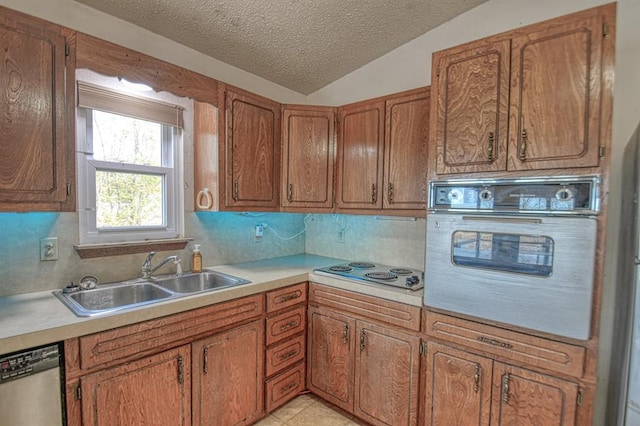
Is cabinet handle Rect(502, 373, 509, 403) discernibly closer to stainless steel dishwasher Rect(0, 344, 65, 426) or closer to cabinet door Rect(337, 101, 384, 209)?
cabinet door Rect(337, 101, 384, 209)

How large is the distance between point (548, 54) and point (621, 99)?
65 centimetres

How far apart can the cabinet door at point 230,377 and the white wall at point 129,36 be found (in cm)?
183

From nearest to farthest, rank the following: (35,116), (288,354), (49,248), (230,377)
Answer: (35,116)
(49,248)
(230,377)
(288,354)

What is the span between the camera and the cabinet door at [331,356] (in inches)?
78.7

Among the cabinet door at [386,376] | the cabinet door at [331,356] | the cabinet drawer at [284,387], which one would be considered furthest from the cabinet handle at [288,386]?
the cabinet door at [386,376]

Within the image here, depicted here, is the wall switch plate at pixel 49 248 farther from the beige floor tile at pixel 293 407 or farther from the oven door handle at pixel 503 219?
the oven door handle at pixel 503 219

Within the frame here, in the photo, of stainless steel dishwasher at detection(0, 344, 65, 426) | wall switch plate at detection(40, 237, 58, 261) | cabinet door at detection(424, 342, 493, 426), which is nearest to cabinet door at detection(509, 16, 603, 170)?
cabinet door at detection(424, 342, 493, 426)

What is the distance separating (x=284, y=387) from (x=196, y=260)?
1079mm

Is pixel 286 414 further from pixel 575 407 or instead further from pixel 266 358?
pixel 575 407

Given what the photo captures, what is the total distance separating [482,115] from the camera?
1.49 metres

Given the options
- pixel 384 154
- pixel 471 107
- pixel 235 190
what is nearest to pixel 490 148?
pixel 471 107

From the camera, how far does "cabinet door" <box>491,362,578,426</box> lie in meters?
1.29

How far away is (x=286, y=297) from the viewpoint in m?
2.07

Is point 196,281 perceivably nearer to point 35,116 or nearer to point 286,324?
point 286,324
